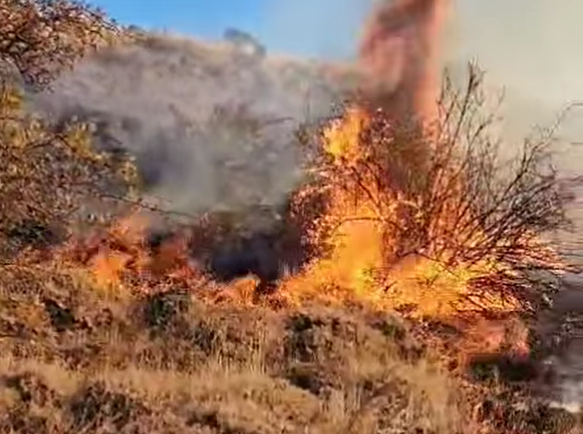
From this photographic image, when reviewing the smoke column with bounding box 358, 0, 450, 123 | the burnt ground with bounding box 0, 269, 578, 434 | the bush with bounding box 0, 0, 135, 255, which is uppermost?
the smoke column with bounding box 358, 0, 450, 123

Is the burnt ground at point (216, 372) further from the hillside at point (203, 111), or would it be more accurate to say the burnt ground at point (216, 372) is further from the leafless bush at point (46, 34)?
the hillside at point (203, 111)

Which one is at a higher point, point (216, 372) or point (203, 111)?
point (203, 111)

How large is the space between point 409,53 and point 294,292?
6523 mm

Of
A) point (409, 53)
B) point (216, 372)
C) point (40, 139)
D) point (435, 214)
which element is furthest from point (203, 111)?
point (40, 139)

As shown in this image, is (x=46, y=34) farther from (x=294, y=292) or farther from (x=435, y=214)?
(x=435, y=214)

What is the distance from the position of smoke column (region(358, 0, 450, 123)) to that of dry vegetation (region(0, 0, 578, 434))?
3.90 feet

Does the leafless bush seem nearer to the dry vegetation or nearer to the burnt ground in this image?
the dry vegetation

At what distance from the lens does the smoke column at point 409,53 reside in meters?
21.6

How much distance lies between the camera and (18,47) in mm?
9922

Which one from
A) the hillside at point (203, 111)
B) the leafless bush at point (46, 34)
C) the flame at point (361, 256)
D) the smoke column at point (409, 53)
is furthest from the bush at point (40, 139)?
the smoke column at point (409, 53)

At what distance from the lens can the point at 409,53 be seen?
72.2 ft

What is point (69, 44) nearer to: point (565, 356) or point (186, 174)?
point (565, 356)

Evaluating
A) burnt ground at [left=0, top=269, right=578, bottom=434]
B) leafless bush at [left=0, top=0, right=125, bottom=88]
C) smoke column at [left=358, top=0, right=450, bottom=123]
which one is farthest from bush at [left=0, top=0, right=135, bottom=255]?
smoke column at [left=358, top=0, right=450, bottom=123]

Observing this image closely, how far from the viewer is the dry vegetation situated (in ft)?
33.1
